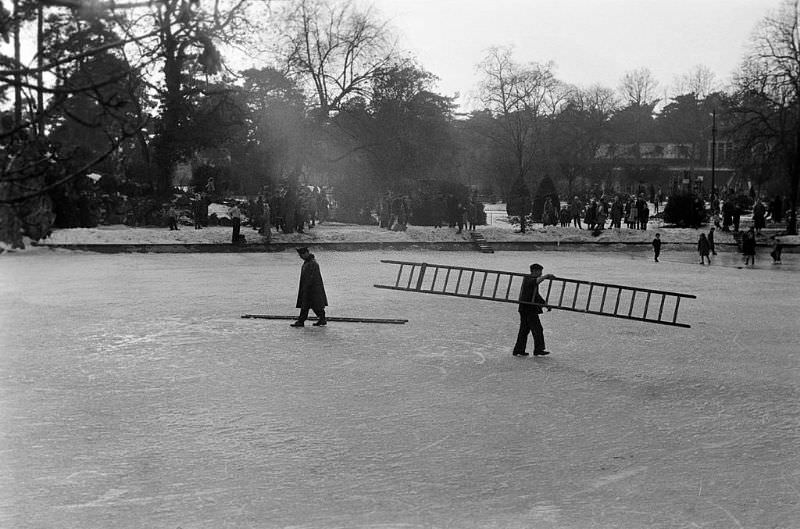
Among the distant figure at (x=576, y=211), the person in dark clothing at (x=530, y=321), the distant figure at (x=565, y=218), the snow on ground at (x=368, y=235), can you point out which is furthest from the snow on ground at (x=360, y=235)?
the person in dark clothing at (x=530, y=321)

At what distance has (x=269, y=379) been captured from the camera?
1146cm

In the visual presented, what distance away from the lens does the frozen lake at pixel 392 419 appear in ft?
23.0

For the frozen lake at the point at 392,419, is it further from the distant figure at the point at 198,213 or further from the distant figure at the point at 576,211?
the distant figure at the point at 576,211

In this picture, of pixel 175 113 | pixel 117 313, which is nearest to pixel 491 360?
pixel 117 313

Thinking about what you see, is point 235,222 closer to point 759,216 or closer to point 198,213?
point 198,213

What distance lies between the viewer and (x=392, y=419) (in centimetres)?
957

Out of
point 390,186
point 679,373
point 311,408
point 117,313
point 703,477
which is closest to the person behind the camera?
point 703,477

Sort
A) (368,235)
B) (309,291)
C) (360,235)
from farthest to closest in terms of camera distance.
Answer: (368,235) → (360,235) → (309,291)

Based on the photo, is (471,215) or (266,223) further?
(471,215)

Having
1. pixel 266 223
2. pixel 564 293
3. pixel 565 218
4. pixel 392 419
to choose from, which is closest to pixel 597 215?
pixel 565 218

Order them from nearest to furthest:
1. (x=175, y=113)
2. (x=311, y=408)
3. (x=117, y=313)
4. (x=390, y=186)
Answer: (x=311, y=408), (x=117, y=313), (x=175, y=113), (x=390, y=186)

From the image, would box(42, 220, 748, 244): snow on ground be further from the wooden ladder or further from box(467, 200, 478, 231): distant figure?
the wooden ladder

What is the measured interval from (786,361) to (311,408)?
7419mm

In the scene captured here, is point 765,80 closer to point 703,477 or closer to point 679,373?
point 679,373
